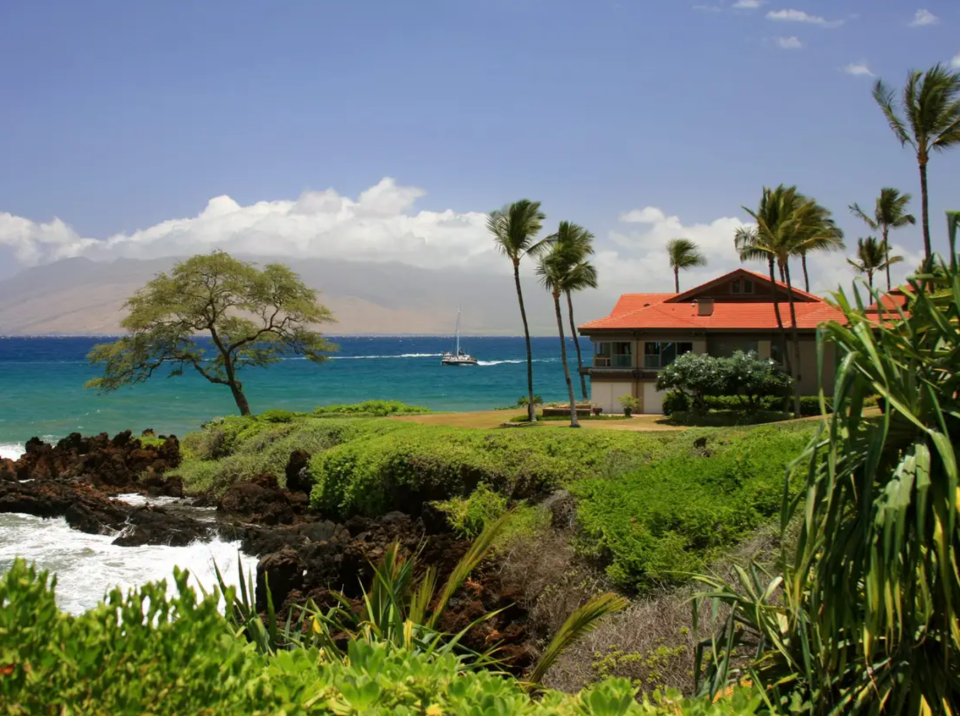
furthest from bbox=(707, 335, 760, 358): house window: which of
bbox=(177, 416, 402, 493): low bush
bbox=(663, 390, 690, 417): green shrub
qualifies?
bbox=(177, 416, 402, 493): low bush

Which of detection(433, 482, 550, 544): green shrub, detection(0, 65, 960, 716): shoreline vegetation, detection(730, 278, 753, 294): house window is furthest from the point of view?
detection(730, 278, 753, 294): house window

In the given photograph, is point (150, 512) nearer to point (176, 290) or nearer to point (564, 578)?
point (564, 578)

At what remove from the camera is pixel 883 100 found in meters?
33.7

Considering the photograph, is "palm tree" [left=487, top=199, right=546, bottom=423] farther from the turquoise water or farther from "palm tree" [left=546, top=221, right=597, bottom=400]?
the turquoise water

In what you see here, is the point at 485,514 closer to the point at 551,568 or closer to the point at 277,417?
the point at 551,568

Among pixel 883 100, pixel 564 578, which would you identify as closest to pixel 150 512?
pixel 564 578

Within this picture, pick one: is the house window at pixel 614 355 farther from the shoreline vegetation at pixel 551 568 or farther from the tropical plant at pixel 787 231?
the shoreline vegetation at pixel 551 568

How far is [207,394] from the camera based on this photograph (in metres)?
82.6

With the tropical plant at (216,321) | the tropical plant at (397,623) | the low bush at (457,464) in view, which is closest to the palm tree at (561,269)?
the tropical plant at (216,321)

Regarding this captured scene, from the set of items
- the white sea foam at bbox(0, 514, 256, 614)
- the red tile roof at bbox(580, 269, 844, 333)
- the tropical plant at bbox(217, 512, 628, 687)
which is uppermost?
the red tile roof at bbox(580, 269, 844, 333)

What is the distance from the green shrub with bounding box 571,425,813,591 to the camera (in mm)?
9438

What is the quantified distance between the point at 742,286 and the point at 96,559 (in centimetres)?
3688

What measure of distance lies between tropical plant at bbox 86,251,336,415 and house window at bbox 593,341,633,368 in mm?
13217

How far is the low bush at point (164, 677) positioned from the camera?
298 centimetres
